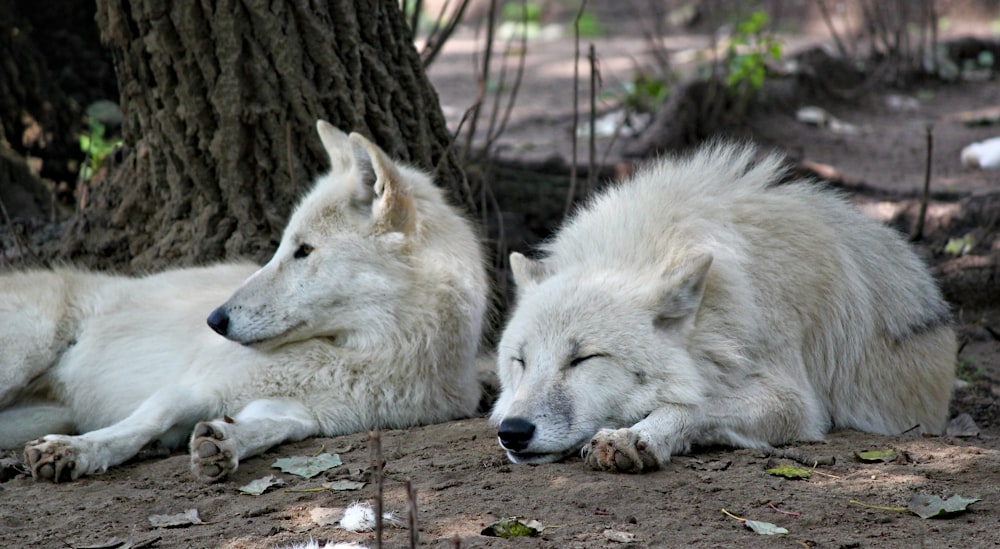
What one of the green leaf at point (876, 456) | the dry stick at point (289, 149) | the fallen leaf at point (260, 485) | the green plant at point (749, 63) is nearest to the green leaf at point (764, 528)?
the green leaf at point (876, 456)

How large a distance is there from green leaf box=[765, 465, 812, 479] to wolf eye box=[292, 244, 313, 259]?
2.27m

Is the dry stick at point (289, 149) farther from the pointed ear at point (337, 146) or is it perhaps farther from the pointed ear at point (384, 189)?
the pointed ear at point (384, 189)

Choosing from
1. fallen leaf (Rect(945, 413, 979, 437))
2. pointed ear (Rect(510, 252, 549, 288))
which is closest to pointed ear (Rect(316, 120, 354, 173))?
pointed ear (Rect(510, 252, 549, 288))

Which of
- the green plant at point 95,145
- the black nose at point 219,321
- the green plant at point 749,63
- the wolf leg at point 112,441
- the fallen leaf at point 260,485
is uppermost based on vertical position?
the green plant at point 749,63

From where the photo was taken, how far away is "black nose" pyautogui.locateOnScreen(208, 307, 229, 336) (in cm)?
465

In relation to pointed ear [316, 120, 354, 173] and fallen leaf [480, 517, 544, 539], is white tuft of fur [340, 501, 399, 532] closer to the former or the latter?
fallen leaf [480, 517, 544, 539]

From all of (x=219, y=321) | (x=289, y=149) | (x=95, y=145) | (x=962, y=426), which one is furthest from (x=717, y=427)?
(x=95, y=145)

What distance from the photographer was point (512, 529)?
329 cm

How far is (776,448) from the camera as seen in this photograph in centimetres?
423

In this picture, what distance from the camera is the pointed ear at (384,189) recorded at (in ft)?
15.5

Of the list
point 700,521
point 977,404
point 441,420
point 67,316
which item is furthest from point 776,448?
point 67,316

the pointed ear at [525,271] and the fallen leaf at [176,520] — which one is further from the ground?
the pointed ear at [525,271]

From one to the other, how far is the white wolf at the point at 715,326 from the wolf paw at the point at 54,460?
1.65m

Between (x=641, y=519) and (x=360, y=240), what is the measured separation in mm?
2024
